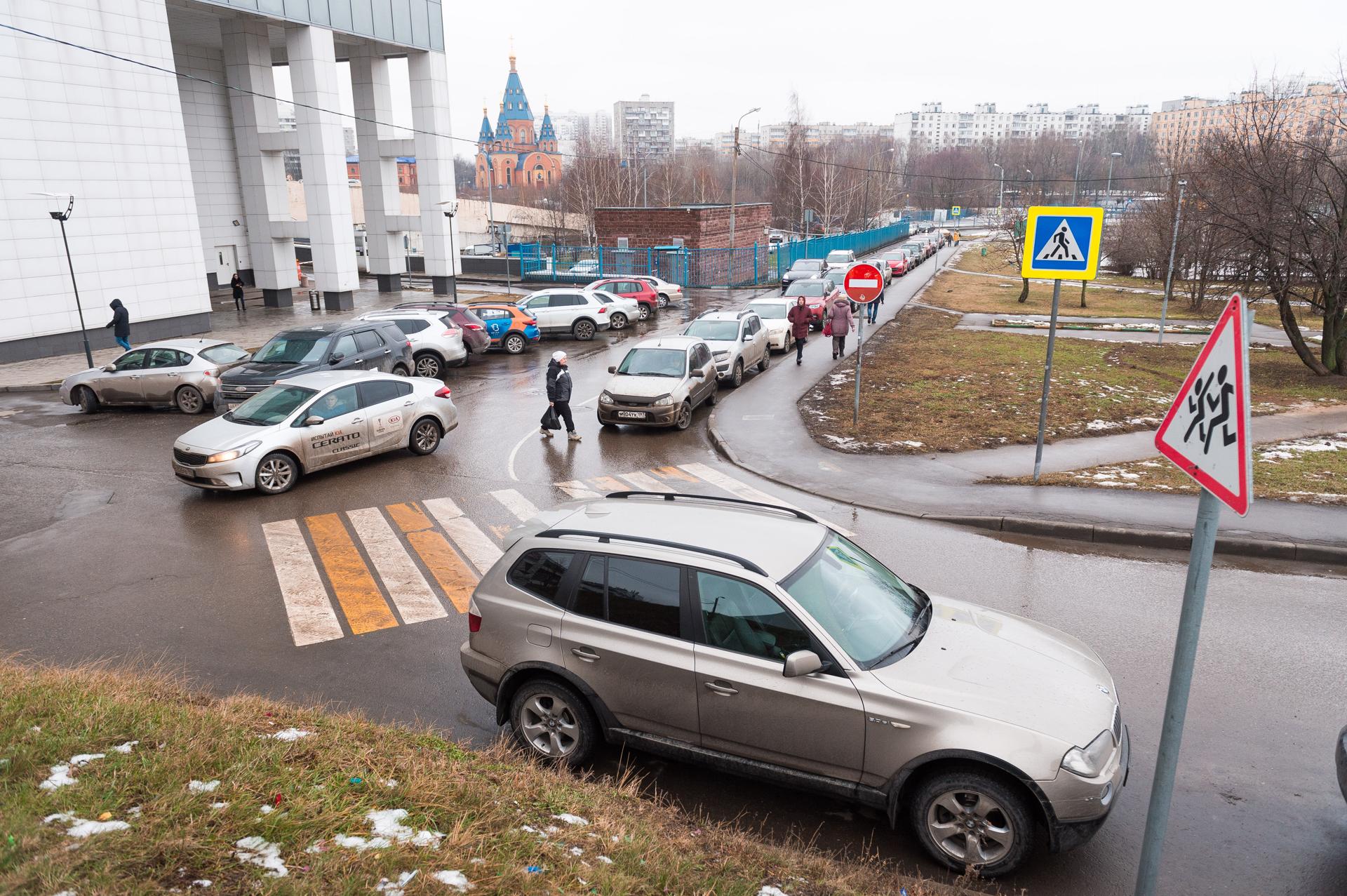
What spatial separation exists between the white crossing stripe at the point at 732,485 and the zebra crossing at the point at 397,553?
0.07ft

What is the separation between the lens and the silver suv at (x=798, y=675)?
4.61 meters

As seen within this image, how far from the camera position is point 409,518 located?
36.9ft

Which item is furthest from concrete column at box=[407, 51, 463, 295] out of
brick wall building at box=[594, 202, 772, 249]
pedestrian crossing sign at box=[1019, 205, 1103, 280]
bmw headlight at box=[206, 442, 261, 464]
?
pedestrian crossing sign at box=[1019, 205, 1103, 280]

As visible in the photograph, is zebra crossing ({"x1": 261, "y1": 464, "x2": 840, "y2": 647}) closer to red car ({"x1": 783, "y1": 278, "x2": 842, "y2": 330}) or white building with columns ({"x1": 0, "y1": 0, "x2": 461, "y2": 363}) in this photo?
red car ({"x1": 783, "y1": 278, "x2": 842, "y2": 330})

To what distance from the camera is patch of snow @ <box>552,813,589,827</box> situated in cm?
445

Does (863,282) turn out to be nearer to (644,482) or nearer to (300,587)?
(644,482)

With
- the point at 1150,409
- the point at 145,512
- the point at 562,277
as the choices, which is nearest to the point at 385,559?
the point at 145,512

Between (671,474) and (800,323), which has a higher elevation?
(800,323)

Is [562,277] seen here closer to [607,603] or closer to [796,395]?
[796,395]

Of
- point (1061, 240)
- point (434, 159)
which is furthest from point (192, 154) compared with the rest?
point (1061, 240)

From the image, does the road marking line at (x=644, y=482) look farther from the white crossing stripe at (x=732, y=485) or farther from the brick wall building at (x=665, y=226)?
the brick wall building at (x=665, y=226)

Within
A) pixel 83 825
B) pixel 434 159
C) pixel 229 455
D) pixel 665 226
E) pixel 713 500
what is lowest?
pixel 229 455

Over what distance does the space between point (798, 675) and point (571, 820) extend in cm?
147

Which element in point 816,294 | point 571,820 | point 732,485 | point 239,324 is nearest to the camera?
point 571,820
